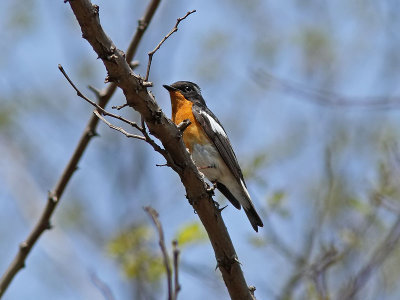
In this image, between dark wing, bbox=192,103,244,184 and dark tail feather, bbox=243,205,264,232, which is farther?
dark wing, bbox=192,103,244,184

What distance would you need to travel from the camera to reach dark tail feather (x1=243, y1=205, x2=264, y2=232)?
5676mm

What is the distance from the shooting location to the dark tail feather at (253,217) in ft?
18.6

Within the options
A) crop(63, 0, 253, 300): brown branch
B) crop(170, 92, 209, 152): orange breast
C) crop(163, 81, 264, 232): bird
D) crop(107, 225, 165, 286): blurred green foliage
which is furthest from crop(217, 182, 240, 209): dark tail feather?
crop(63, 0, 253, 300): brown branch

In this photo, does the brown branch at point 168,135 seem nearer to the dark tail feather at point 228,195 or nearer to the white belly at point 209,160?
the dark tail feather at point 228,195

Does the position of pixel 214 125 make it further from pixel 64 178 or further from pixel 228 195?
pixel 64 178

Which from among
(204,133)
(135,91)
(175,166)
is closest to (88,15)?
(135,91)

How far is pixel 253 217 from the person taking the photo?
5.82 metres

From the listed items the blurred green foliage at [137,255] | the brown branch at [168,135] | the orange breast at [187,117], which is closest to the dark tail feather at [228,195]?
the orange breast at [187,117]

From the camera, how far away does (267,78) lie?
6203mm

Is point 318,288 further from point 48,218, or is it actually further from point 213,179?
point 213,179

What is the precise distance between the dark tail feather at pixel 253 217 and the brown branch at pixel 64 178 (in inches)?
82.9

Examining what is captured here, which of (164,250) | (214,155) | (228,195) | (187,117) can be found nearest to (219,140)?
(214,155)

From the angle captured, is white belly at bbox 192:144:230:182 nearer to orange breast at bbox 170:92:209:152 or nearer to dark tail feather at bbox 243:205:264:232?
orange breast at bbox 170:92:209:152

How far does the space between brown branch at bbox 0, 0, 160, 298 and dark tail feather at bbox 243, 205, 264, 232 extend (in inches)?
82.9
